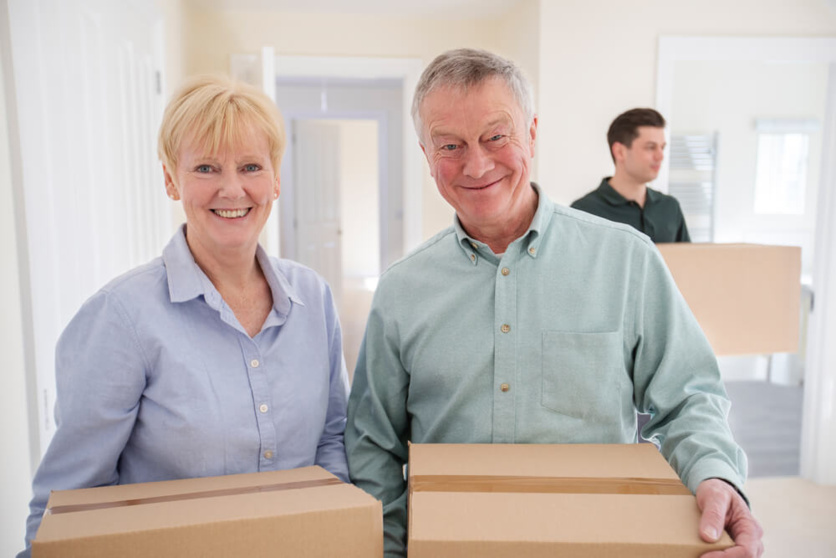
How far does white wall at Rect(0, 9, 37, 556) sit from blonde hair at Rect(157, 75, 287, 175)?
448 millimetres

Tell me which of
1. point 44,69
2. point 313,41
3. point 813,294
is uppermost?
point 313,41

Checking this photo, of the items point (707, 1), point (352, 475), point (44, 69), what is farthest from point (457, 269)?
point (707, 1)

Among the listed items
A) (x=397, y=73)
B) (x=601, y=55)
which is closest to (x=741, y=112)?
(x=601, y=55)

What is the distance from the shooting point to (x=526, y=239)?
1.15 metres

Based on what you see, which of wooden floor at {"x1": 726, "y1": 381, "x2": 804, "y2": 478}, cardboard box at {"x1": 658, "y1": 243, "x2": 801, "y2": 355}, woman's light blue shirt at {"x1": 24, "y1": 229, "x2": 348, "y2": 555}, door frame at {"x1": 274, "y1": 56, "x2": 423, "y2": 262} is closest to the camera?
woman's light blue shirt at {"x1": 24, "y1": 229, "x2": 348, "y2": 555}

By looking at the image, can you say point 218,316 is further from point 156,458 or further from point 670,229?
point 670,229

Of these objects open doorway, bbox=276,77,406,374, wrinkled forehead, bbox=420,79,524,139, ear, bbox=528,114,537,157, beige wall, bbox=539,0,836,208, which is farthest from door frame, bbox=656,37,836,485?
open doorway, bbox=276,77,406,374

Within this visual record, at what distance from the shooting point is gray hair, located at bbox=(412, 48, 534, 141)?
108cm

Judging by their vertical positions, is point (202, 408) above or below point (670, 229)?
below

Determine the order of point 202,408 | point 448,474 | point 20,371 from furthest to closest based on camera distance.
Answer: point 20,371
point 202,408
point 448,474

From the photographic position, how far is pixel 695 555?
0.70m

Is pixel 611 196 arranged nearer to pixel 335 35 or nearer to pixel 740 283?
pixel 740 283

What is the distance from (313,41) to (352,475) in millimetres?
3413

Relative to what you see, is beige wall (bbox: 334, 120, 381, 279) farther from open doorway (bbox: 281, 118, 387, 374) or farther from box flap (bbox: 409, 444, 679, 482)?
box flap (bbox: 409, 444, 679, 482)
